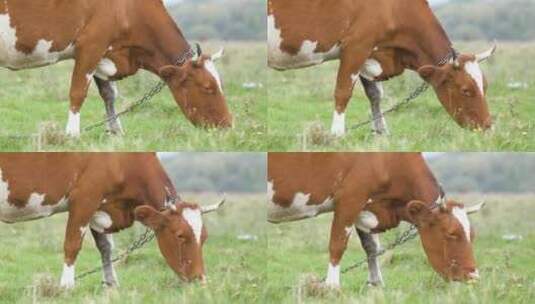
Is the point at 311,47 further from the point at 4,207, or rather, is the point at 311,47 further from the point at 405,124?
the point at 4,207

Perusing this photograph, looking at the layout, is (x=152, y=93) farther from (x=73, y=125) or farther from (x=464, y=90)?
(x=464, y=90)

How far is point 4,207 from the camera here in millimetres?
14328

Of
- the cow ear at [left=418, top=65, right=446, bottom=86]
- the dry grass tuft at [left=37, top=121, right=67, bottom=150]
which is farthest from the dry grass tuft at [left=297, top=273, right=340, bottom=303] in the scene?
the dry grass tuft at [left=37, top=121, right=67, bottom=150]

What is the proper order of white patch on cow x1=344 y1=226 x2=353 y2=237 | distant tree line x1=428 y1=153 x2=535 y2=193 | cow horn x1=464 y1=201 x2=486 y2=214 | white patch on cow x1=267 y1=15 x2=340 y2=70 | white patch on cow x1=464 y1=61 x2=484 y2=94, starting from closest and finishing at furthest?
white patch on cow x1=344 y1=226 x2=353 y2=237 → white patch on cow x1=267 y1=15 x2=340 y2=70 → cow horn x1=464 y1=201 x2=486 y2=214 → white patch on cow x1=464 y1=61 x2=484 y2=94 → distant tree line x1=428 y1=153 x2=535 y2=193

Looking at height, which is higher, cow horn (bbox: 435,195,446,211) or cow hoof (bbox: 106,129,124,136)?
cow hoof (bbox: 106,129,124,136)

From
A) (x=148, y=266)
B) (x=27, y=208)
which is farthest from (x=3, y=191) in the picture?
(x=148, y=266)

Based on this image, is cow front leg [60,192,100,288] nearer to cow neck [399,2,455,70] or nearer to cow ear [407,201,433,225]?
cow ear [407,201,433,225]

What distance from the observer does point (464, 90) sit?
14695 millimetres

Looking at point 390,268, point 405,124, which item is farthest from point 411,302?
point 405,124

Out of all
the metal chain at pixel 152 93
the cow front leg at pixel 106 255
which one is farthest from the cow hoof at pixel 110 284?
the metal chain at pixel 152 93

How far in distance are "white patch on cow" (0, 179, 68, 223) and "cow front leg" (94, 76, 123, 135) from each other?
33.4 inches

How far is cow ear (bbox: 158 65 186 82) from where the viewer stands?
1462 centimetres

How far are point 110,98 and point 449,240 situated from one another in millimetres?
3163

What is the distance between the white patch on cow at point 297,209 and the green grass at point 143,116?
51 cm
